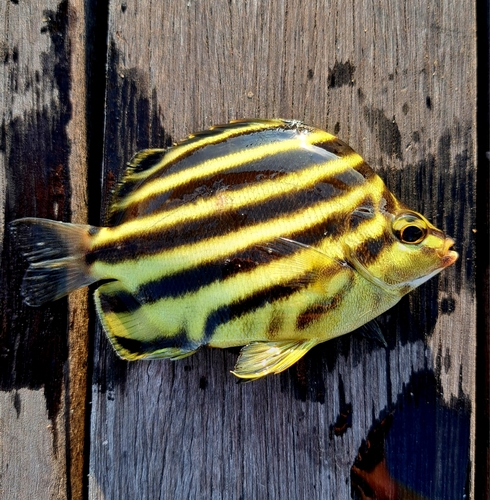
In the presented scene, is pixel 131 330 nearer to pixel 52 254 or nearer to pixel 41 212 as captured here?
pixel 52 254

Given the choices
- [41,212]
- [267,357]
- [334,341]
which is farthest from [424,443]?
[41,212]

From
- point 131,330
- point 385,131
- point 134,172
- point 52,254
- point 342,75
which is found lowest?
point 131,330

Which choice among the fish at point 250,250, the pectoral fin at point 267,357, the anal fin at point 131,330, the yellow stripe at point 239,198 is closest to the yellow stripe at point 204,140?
the fish at point 250,250

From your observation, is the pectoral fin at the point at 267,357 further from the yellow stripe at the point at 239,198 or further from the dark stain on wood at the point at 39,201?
the dark stain on wood at the point at 39,201

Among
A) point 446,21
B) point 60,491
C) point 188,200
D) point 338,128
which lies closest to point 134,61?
point 188,200

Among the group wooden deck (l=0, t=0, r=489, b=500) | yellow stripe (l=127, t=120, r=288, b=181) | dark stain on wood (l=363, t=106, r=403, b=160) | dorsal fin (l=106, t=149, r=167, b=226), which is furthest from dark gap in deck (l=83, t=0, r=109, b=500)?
dark stain on wood (l=363, t=106, r=403, b=160)

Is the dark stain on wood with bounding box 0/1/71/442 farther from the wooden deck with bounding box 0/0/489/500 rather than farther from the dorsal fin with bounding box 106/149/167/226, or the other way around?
the dorsal fin with bounding box 106/149/167/226
